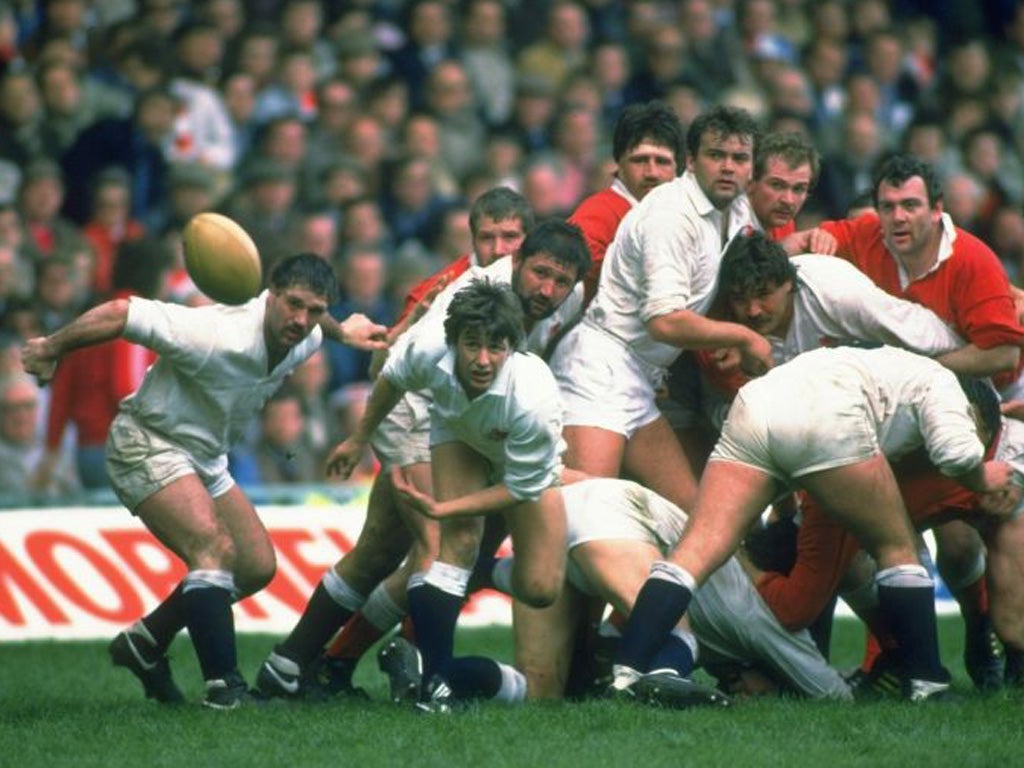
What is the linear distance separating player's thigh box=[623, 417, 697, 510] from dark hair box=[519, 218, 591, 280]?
85 cm

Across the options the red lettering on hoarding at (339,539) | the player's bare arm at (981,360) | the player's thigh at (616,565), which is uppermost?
the player's bare arm at (981,360)

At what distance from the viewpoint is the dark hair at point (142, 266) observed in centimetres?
1266

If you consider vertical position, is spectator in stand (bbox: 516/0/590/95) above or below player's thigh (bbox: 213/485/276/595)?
above

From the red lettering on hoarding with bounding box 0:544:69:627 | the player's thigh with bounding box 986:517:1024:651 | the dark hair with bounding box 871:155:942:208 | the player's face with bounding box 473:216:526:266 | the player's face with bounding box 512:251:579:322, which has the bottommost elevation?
the red lettering on hoarding with bounding box 0:544:69:627

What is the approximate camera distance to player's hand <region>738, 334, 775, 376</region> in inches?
363

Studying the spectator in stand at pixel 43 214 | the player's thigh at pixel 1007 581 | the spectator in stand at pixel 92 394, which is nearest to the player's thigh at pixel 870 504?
the player's thigh at pixel 1007 581

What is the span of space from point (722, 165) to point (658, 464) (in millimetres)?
1167

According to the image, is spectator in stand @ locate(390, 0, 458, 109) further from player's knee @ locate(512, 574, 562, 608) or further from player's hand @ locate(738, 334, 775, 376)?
player's knee @ locate(512, 574, 562, 608)

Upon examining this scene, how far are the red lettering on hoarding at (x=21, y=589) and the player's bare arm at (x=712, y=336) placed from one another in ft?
13.3

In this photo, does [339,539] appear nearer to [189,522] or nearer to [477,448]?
[189,522]

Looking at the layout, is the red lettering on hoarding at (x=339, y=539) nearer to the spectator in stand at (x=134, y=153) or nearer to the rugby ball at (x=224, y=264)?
the spectator in stand at (x=134, y=153)

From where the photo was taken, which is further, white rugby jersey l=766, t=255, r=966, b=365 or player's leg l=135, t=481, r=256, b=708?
white rugby jersey l=766, t=255, r=966, b=365

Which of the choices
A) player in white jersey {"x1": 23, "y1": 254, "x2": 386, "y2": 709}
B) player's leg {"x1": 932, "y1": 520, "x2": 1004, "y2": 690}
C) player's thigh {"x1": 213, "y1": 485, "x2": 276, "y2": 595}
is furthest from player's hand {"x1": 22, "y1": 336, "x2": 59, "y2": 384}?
player's leg {"x1": 932, "y1": 520, "x2": 1004, "y2": 690}

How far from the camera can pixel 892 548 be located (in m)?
8.84
